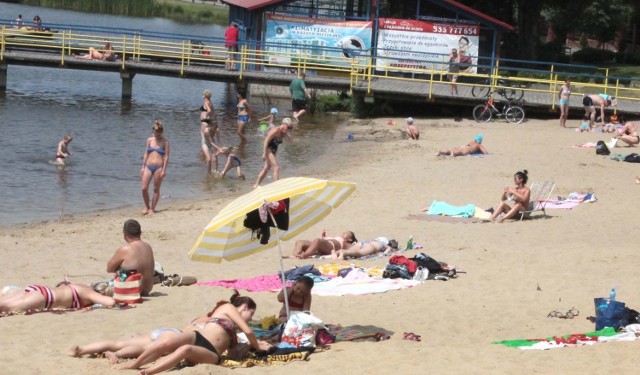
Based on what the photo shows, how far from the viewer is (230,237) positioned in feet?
30.0

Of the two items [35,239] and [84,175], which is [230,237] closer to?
[35,239]

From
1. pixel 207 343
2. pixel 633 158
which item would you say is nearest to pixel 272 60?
pixel 633 158

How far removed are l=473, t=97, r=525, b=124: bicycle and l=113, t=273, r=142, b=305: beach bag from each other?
18.7 m

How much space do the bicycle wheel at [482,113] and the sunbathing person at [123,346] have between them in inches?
791

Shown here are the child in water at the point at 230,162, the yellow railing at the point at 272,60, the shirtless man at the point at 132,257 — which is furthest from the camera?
the yellow railing at the point at 272,60

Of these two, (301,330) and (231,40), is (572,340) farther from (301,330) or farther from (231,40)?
(231,40)

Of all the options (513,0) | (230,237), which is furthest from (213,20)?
(230,237)

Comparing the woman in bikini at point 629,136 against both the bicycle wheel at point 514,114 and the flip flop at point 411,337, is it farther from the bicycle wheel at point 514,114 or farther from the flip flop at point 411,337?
the flip flop at point 411,337

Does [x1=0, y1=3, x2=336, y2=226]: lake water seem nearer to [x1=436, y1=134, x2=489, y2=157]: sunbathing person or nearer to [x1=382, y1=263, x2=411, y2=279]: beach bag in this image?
[x1=436, y1=134, x2=489, y2=157]: sunbathing person

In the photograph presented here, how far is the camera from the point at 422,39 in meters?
31.9

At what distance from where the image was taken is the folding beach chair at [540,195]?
15.2m

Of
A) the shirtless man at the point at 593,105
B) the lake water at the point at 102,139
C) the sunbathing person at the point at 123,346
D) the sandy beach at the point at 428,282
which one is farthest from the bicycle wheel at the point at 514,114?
the sunbathing person at the point at 123,346

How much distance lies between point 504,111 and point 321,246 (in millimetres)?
15853

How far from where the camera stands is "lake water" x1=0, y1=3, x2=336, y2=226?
17.8 metres
